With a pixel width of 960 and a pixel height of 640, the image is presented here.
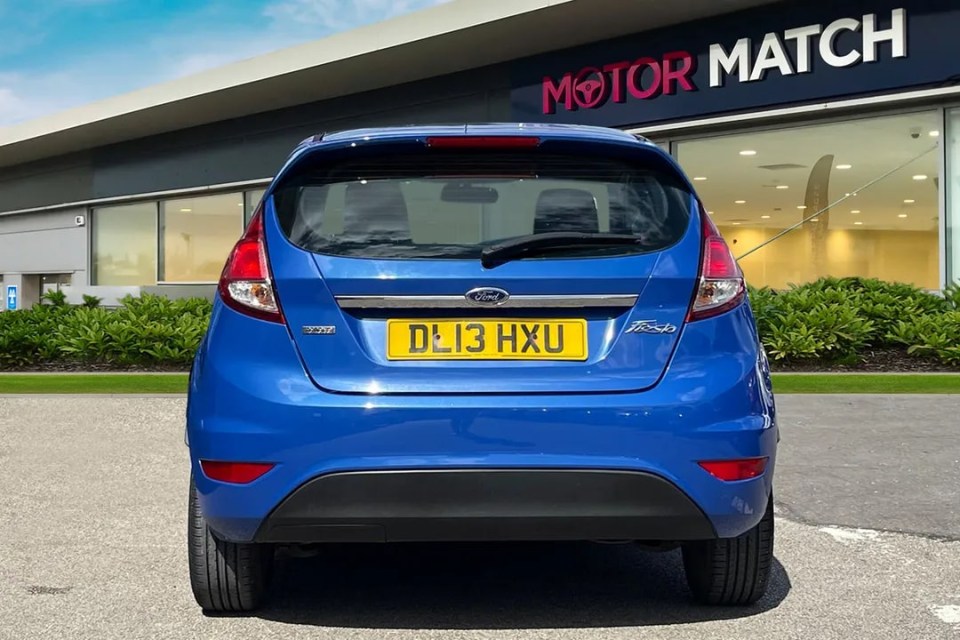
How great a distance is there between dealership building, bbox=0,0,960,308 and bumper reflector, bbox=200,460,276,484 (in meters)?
13.7

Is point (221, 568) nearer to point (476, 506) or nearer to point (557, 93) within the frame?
point (476, 506)

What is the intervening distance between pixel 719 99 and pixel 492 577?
14069 millimetres

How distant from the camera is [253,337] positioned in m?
3.06

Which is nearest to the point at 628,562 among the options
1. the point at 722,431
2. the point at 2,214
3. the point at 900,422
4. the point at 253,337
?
the point at 722,431

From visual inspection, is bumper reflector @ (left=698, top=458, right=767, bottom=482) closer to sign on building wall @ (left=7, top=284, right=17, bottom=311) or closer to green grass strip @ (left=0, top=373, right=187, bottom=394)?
green grass strip @ (left=0, top=373, right=187, bottom=394)

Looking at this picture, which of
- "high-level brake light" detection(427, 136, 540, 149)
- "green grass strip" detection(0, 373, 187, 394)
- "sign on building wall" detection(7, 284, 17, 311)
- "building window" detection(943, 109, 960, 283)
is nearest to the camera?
"high-level brake light" detection(427, 136, 540, 149)

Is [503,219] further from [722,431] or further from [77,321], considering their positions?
[77,321]

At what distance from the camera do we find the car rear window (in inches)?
124

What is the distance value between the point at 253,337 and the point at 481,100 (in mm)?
17825

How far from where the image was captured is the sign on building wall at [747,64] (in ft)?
47.8

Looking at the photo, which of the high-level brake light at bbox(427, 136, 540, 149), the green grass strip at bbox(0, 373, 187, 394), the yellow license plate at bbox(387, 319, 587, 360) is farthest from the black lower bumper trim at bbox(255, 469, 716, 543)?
the green grass strip at bbox(0, 373, 187, 394)

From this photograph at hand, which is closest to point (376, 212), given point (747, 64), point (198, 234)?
point (747, 64)

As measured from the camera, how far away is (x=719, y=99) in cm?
1670

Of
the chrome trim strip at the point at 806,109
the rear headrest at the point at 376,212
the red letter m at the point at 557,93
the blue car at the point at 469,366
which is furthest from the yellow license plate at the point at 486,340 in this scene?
the red letter m at the point at 557,93
